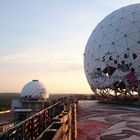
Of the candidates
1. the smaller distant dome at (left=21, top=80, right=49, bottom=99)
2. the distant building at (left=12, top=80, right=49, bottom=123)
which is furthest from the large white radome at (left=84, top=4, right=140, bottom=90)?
the smaller distant dome at (left=21, top=80, right=49, bottom=99)

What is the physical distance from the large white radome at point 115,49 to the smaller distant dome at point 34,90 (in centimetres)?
1779

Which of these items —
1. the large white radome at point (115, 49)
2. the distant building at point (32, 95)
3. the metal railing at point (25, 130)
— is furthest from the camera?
the distant building at point (32, 95)

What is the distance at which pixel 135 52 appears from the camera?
3238 cm

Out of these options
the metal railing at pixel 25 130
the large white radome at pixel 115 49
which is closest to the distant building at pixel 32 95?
the large white radome at pixel 115 49

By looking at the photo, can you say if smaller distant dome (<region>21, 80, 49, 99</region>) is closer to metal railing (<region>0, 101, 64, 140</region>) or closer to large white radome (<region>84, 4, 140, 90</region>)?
large white radome (<region>84, 4, 140, 90</region>)

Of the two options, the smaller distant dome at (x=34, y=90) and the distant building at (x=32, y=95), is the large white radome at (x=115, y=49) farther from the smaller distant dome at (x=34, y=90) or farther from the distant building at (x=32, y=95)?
the smaller distant dome at (x=34, y=90)

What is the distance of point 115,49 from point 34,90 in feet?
77.9

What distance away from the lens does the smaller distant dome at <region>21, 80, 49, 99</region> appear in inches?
2110

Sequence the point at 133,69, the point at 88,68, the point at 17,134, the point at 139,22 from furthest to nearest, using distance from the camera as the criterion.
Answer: the point at 88,68, the point at 139,22, the point at 133,69, the point at 17,134

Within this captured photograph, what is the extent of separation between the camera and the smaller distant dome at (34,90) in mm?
53591

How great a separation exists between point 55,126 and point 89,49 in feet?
102

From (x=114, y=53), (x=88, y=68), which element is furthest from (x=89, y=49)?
(x=114, y=53)

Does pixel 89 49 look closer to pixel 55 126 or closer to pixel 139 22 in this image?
pixel 139 22

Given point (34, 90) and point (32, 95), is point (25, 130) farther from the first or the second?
point (34, 90)
